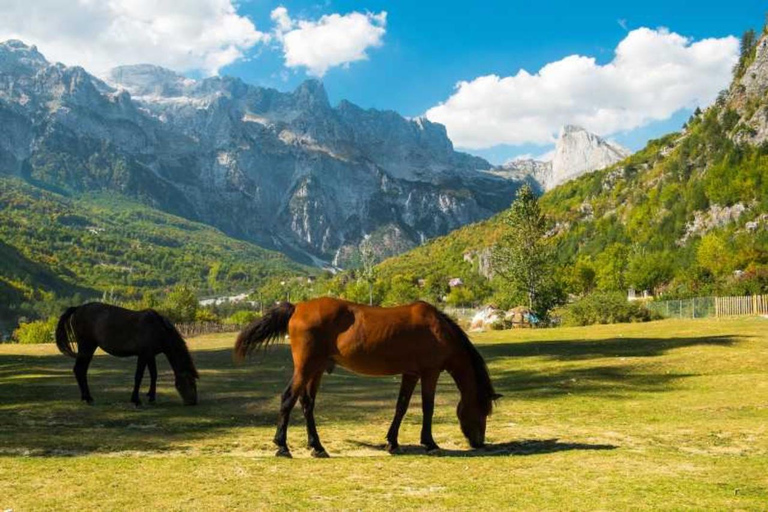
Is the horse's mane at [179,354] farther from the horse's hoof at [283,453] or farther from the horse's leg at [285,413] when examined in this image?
the horse's hoof at [283,453]

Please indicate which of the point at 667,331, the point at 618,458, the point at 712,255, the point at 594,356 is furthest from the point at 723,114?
the point at 618,458

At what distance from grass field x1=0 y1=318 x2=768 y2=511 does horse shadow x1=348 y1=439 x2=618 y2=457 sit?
0.17 ft

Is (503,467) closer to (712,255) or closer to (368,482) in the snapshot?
(368,482)

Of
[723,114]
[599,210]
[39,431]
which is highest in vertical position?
[723,114]

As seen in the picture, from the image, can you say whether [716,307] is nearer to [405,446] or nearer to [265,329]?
[405,446]

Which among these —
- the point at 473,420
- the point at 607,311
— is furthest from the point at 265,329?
the point at 607,311

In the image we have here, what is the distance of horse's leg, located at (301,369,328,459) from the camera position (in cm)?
928

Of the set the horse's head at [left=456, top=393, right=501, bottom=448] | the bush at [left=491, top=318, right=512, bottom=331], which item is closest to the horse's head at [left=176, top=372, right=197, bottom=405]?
the horse's head at [left=456, top=393, right=501, bottom=448]

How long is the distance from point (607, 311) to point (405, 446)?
45390 millimetres

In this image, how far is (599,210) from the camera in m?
A: 170

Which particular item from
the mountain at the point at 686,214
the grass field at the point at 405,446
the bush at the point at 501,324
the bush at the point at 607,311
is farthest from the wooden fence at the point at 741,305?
the grass field at the point at 405,446

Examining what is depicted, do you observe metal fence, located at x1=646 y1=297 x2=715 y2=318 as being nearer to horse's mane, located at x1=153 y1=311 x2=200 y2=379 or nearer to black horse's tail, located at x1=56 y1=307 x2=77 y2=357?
horse's mane, located at x1=153 y1=311 x2=200 y2=379

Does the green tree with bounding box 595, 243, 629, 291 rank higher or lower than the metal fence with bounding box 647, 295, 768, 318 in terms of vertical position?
higher

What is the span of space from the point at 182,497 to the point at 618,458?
5987mm
